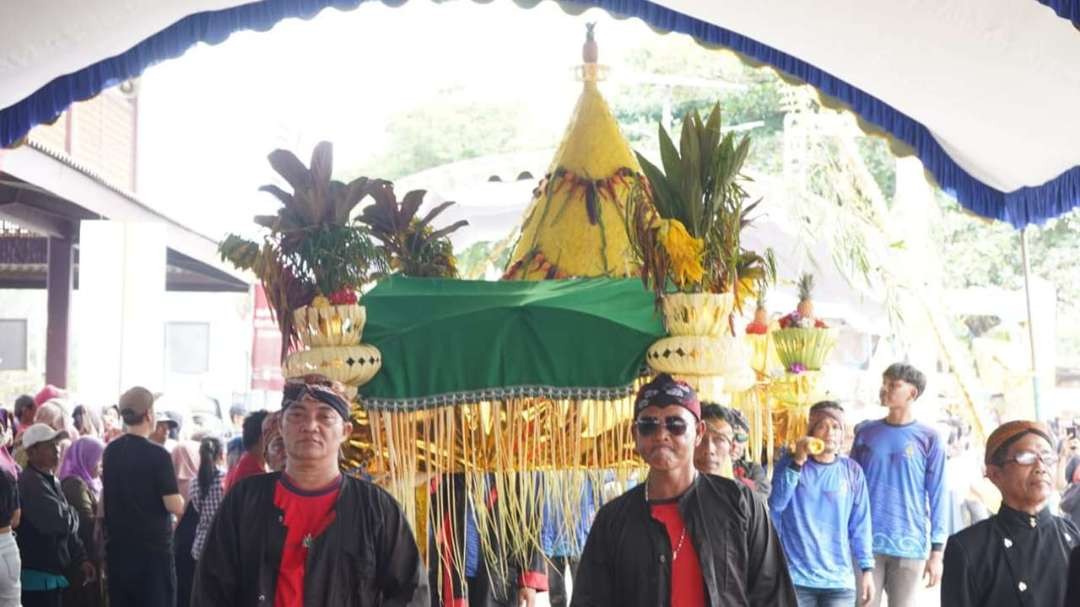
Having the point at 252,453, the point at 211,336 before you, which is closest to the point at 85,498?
the point at 252,453

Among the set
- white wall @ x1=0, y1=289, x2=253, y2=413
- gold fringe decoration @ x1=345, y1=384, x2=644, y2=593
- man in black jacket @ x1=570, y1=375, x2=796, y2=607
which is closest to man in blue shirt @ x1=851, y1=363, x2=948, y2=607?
gold fringe decoration @ x1=345, y1=384, x2=644, y2=593

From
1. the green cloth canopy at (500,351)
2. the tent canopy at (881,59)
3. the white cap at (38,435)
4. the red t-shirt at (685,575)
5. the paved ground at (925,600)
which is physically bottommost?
the paved ground at (925,600)

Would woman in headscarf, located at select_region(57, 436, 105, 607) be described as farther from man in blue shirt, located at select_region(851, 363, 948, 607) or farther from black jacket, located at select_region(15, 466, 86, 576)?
man in blue shirt, located at select_region(851, 363, 948, 607)

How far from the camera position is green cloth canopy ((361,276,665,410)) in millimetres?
5445

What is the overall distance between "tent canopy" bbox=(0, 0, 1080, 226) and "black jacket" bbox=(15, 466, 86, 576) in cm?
174

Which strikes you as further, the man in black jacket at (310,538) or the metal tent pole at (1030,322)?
the metal tent pole at (1030,322)

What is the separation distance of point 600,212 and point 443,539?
162cm

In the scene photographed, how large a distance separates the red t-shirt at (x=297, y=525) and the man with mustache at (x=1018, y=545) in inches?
74.3

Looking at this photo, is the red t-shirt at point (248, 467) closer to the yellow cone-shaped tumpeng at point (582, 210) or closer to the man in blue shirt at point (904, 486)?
the yellow cone-shaped tumpeng at point (582, 210)

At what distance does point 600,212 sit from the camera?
6.57 metres

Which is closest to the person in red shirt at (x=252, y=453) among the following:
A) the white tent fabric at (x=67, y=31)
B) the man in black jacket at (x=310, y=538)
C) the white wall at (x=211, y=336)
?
the white tent fabric at (x=67, y=31)

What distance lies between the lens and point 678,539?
4.39 meters

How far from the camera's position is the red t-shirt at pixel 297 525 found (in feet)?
14.4

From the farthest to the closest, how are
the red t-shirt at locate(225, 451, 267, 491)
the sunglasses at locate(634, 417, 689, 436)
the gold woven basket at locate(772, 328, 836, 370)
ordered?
the gold woven basket at locate(772, 328, 836, 370) < the red t-shirt at locate(225, 451, 267, 491) < the sunglasses at locate(634, 417, 689, 436)
